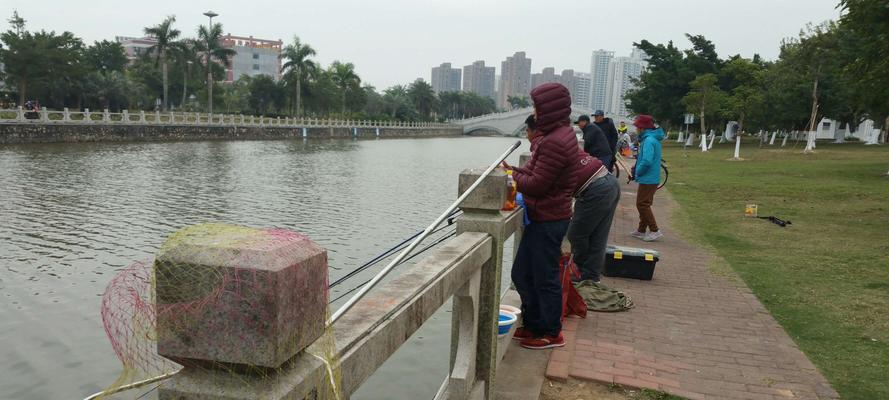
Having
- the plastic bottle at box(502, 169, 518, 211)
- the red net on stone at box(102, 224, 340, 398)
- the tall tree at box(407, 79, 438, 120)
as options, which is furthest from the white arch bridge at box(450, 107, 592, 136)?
the red net on stone at box(102, 224, 340, 398)

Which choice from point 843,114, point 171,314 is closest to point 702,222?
point 171,314

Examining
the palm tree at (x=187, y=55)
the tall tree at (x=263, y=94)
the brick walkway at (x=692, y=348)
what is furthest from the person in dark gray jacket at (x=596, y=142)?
the tall tree at (x=263, y=94)

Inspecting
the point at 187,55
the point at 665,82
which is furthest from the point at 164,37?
the point at 665,82

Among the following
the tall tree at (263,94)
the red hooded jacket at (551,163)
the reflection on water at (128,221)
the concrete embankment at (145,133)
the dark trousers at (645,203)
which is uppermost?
the tall tree at (263,94)

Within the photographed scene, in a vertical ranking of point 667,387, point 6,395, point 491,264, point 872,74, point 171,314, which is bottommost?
point 6,395

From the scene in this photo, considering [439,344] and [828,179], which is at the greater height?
[828,179]

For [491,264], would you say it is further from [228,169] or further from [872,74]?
[228,169]

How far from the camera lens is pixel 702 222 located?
10938 millimetres

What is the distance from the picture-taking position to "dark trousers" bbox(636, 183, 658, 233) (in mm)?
8477

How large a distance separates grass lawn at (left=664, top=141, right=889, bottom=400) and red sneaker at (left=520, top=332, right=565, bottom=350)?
1.81 meters

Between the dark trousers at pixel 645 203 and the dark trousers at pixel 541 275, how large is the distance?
4.53m

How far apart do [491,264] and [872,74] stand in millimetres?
14382

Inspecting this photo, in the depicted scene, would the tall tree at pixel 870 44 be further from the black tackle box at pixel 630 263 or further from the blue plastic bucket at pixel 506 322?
the blue plastic bucket at pixel 506 322

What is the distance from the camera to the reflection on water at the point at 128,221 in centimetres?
599
